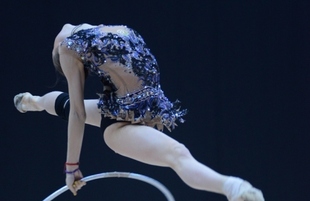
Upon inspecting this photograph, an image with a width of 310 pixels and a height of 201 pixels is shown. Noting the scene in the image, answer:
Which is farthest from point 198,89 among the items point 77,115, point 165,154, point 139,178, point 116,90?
point 165,154

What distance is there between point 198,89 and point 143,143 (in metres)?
1.59

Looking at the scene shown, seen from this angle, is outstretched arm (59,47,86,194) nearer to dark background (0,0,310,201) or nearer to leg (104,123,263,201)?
leg (104,123,263,201)

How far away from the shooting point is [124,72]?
246 centimetres

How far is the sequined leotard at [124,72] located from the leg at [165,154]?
0.09 metres

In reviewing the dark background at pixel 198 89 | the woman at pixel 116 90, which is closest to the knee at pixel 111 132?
the woman at pixel 116 90

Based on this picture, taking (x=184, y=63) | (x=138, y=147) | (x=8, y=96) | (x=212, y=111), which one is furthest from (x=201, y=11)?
(x=138, y=147)

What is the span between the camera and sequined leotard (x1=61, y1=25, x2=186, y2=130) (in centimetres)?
243

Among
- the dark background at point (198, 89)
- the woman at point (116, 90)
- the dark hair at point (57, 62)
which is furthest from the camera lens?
the dark background at point (198, 89)

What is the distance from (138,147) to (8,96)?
5.94ft

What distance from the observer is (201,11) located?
378 cm

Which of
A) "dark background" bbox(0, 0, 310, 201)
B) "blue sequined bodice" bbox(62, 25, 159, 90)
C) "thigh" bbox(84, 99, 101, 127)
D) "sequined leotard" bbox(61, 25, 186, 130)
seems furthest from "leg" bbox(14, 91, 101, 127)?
"dark background" bbox(0, 0, 310, 201)

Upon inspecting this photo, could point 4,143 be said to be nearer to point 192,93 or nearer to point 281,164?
point 192,93

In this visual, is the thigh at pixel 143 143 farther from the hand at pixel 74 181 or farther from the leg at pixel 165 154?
the hand at pixel 74 181

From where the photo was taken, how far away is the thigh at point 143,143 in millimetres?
2203
